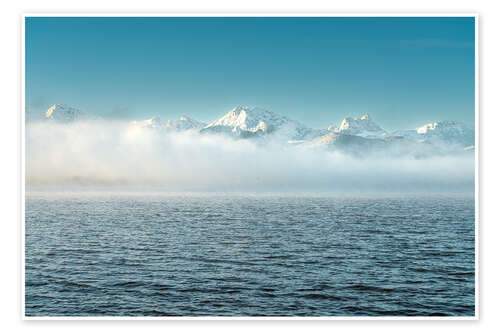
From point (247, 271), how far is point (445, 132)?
16.6m

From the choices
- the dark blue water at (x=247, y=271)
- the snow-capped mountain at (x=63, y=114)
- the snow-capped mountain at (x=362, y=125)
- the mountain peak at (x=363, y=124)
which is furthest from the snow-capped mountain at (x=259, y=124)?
the dark blue water at (x=247, y=271)

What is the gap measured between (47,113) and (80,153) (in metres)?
6.51

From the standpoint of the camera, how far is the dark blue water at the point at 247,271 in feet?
46.9

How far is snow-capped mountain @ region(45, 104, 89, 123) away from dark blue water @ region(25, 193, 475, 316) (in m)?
3.91

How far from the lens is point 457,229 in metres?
31.1

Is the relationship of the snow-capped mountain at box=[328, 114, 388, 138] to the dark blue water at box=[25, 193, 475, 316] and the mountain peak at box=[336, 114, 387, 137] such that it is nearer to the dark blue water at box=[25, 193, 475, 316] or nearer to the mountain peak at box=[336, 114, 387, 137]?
the mountain peak at box=[336, 114, 387, 137]

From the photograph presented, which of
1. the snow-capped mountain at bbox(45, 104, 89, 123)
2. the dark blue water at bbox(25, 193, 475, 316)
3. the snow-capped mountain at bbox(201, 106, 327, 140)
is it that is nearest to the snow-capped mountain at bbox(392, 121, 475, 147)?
the dark blue water at bbox(25, 193, 475, 316)

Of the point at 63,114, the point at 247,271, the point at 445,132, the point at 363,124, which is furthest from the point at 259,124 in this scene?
the point at 247,271

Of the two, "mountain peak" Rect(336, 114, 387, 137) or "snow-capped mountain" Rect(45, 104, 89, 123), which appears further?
"mountain peak" Rect(336, 114, 387, 137)

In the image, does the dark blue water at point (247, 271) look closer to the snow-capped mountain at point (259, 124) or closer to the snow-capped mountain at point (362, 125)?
the snow-capped mountain at point (362, 125)

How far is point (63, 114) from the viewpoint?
2023 centimetres

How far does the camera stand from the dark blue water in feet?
46.9

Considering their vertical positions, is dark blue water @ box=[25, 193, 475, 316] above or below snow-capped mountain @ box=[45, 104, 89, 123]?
below

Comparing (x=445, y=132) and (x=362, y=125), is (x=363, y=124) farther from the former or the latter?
(x=445, y=132)
